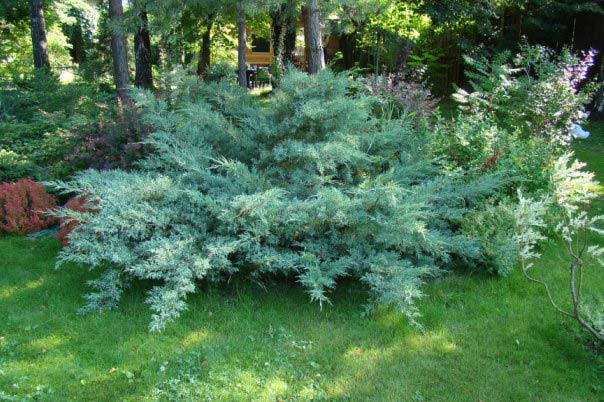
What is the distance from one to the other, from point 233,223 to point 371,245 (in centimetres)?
112

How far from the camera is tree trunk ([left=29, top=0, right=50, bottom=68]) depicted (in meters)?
13.5

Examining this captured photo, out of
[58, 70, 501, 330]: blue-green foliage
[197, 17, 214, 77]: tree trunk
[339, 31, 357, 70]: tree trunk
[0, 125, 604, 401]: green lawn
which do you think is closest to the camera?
[0, 125, 604, 401]: green lawn

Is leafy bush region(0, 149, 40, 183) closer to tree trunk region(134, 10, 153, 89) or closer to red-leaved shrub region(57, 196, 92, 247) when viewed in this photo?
red-leaved shrub region(57, 196, 92, 247)

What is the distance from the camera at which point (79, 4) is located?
18641 mm

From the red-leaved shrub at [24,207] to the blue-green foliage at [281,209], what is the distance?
1.65 meters

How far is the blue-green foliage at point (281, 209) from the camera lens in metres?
3.67

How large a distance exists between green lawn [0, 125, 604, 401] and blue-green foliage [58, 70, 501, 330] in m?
0.20

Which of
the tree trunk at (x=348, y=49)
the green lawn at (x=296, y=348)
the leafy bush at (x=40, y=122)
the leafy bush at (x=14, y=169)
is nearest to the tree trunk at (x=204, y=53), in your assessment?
the tree trunk at (x=348, y=49)

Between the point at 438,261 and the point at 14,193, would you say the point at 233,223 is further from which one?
the point at 14,193

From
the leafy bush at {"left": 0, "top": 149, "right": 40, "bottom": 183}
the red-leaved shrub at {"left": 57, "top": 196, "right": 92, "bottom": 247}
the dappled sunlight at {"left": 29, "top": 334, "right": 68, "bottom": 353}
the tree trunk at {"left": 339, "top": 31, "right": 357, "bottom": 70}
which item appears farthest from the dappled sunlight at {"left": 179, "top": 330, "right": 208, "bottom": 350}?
the tree trunk at {"left": 339, "top": 31, "right": 357, "bottom": 70}

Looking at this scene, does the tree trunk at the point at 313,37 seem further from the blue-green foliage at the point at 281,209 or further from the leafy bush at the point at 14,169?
the leafy bush at the point at 14,169

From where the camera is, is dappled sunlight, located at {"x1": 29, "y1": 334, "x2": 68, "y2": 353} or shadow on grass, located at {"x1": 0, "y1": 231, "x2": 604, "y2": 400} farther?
dappled sunlight, located at {"x1": 29, "y1": 334, "x2": 68, "y2": 353}

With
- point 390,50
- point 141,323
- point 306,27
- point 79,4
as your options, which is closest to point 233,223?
point 141,323

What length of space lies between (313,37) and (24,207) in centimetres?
421
